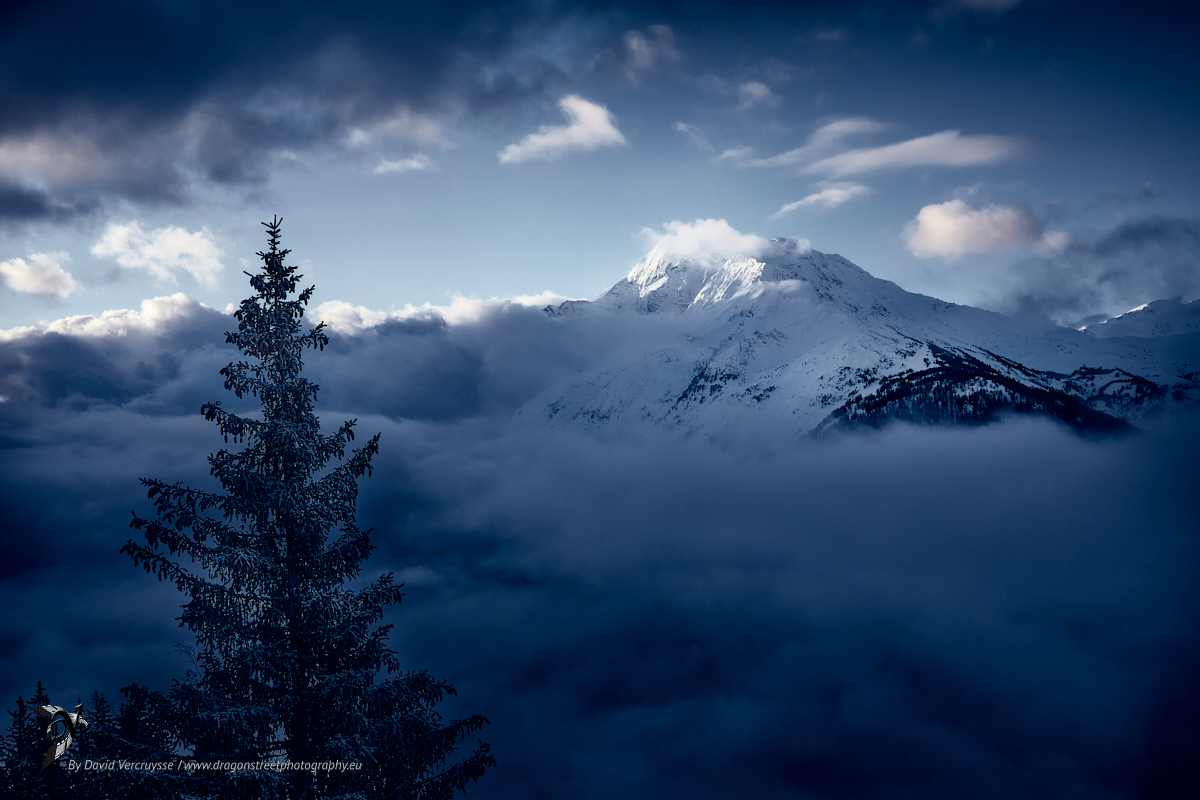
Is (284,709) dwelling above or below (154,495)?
below

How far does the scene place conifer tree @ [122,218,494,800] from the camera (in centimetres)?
1198

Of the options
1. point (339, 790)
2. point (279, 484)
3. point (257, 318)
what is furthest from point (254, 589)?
point (257, 318)

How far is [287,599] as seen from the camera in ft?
42.1

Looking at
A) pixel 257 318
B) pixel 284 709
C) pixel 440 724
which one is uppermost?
pixel 257 318

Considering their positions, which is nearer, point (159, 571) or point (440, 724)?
point (159, 571)

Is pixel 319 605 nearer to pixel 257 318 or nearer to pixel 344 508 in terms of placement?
pixel 344 508

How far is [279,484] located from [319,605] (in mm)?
2962

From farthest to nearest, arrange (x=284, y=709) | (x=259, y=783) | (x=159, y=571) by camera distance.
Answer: (x=284, y=709)
(x=159, y=571)
(x=259, y=783)

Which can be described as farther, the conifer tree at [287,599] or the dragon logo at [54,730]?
the conifer tree at [287,599]

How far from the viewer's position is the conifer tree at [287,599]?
12.0 meters

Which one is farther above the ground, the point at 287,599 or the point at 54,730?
the point at 287,599

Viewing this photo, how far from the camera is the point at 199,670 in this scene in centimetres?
1278

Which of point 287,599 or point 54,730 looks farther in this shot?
point 287,599

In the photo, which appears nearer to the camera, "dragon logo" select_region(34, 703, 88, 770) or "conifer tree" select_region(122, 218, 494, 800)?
"dragon logo" select_region(34, 703, 88, 770)
